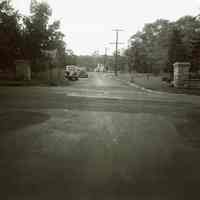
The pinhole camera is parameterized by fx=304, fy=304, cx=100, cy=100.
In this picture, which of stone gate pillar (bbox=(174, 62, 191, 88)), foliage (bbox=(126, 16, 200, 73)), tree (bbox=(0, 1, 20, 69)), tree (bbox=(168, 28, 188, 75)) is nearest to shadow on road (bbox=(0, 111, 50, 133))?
stone gate pillar (bbox=(174, 62, 191, 88))

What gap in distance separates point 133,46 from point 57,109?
207ft

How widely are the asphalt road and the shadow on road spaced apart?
3cm

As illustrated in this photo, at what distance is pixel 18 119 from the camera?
954 centimetres

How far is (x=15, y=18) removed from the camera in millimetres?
34094

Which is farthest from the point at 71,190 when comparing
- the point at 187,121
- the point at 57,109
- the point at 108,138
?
the point at 57,109

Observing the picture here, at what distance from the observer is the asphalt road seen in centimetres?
427

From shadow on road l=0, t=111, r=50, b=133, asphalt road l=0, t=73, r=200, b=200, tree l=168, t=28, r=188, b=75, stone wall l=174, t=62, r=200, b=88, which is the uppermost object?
tree l=168, t=28, r=188, b=75

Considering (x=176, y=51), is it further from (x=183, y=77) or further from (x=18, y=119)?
(x=18, y=119)

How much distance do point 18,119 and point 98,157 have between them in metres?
4.56

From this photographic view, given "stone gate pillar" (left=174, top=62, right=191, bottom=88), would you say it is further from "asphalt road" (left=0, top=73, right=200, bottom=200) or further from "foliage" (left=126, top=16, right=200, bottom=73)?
"asphalt road" (left=0, top=73, right=200, bottom=200)

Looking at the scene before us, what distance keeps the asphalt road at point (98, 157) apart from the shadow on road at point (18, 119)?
0.03 meters

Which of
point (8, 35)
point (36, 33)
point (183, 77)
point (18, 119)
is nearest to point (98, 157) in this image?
point (18, 119)

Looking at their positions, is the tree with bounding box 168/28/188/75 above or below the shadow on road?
above

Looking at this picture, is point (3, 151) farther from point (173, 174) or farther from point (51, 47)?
point (51, 47)
